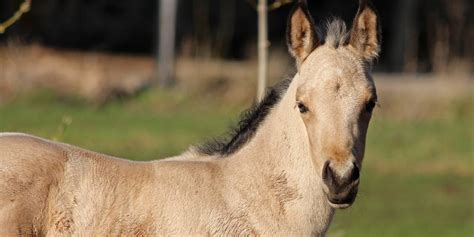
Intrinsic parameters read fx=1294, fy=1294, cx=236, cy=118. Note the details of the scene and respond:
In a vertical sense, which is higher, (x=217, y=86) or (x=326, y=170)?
(x=326, y=170)

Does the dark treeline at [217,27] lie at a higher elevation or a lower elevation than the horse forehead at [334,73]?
lower

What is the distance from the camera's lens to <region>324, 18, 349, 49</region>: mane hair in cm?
742

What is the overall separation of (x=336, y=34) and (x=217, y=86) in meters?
17.9

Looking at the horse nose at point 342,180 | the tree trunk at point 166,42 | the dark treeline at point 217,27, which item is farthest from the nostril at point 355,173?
the dark treeline at point 217,27

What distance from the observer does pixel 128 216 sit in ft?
23.1

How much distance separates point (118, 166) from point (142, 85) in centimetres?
1808

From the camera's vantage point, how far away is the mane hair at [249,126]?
302 inches

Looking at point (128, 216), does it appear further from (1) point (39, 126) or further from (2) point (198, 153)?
(1) point (39, 126)

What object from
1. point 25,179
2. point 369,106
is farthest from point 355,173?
point 25,179

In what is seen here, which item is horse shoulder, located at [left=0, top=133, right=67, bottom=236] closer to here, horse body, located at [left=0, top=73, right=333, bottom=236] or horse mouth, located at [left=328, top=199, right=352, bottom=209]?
horse body, located at [left=0, top=73, right=333, bottom=236]

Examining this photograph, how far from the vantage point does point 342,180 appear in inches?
266

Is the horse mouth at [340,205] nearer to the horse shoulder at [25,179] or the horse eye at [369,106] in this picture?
the horse eye at [369,106]

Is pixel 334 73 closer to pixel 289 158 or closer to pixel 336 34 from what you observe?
pixel 336 34

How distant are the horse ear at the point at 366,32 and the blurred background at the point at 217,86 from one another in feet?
30.0
